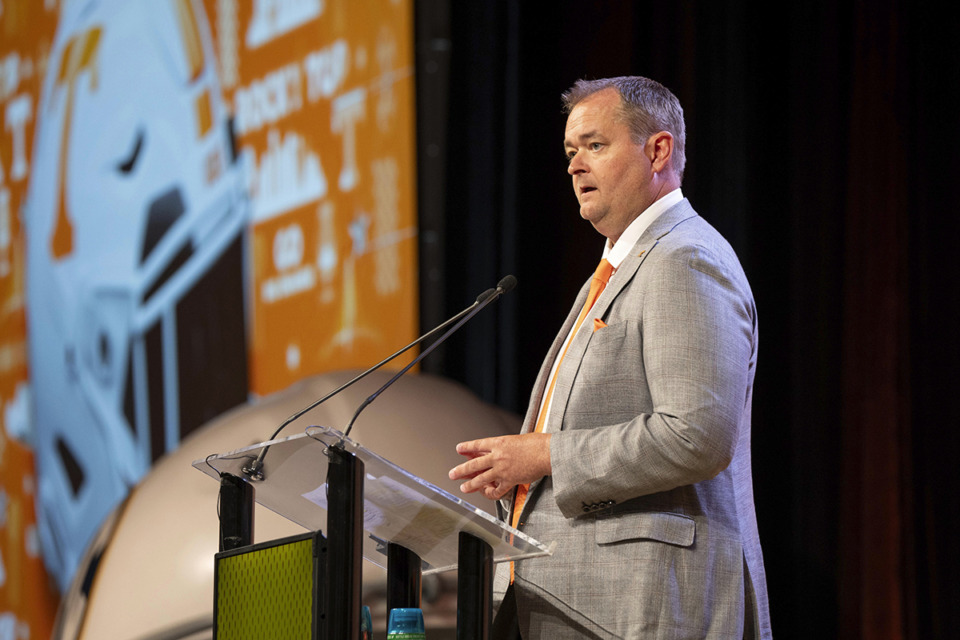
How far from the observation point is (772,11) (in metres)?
2.89

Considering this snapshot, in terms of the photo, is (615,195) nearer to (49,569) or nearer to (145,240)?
(145,240)

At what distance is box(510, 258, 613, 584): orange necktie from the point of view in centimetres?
168

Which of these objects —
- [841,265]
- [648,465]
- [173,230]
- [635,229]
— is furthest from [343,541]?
[173,230]

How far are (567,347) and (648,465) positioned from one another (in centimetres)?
30

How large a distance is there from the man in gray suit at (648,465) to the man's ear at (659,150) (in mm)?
111

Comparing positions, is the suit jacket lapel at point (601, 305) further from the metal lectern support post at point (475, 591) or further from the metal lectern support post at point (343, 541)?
the metal lectern support post at point (343, 541)

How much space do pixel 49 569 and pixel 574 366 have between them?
3.18m

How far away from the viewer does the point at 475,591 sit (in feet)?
4.87

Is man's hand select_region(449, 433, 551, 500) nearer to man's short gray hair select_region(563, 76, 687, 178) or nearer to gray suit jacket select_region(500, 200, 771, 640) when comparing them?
gray suit jacket select_region(500, 200, 771, 640)

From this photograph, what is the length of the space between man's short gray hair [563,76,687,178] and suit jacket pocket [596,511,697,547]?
59cm

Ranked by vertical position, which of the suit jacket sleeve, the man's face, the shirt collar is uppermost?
the man's face

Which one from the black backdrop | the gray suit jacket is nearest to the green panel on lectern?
the gray suit jacket

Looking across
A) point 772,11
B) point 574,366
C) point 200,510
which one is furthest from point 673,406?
point 772,11

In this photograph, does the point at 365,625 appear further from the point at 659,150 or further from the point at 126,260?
the point at 126,260
